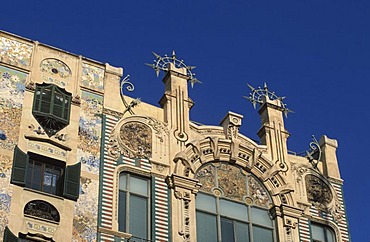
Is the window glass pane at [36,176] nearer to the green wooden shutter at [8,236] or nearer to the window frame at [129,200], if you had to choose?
the green wooden shutter at [8,236]

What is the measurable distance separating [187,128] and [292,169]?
5202 mm

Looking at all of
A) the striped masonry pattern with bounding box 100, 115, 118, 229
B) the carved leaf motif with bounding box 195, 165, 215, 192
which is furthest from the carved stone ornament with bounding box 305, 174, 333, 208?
the striped masonry pattern with bounding box 100, 115, 118, 229

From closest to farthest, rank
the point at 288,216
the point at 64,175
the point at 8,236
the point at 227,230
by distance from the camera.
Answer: the point at 8,236, the point at 64,175, the point at 227,230, the point at 288,216

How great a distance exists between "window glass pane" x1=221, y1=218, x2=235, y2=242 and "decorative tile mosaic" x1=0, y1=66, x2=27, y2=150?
8.95 meters

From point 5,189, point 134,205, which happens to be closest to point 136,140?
point 134,205

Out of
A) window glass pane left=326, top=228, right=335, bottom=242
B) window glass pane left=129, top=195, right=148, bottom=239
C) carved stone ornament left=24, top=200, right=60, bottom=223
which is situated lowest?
carved stone ornament left=24, top=200, right=60, bottom=223

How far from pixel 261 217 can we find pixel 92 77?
9088 millimetres

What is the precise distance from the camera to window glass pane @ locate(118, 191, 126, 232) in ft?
109

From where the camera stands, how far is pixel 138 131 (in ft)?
119

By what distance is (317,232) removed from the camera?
37750 millimetres

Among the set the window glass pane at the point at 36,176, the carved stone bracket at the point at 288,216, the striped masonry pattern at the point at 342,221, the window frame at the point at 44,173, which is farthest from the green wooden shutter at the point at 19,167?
the striped masonry pattern at the point at 342,221

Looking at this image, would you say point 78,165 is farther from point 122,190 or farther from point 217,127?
point 217,127

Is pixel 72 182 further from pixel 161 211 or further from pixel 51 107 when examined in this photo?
pixel 161 211

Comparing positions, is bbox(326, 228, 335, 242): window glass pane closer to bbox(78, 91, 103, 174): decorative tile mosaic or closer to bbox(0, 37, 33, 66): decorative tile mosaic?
bbox(78, 91, 103, 174): decorative tile mosaic
